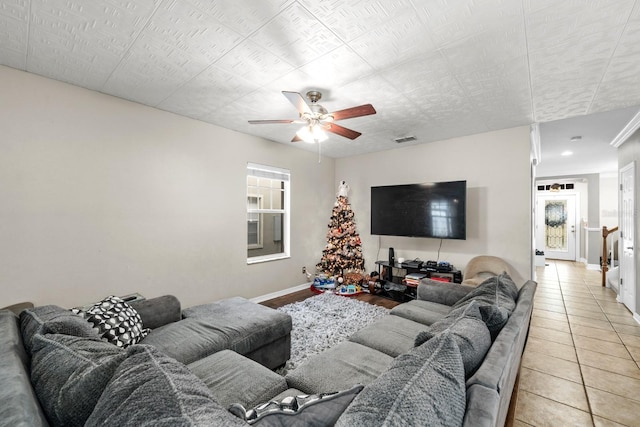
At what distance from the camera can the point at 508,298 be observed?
75.2 inches

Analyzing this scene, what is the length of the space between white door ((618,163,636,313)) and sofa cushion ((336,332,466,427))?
4.74 meters

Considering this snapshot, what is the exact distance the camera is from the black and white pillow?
176 cm

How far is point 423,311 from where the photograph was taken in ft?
8.44

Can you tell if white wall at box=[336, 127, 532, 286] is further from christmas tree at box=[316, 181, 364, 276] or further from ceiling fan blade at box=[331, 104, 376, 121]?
ceiling fan blade at box=[331, 104, 376, 121]

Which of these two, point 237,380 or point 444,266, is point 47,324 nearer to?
point 237,380

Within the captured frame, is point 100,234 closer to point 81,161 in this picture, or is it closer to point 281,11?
point 81,161

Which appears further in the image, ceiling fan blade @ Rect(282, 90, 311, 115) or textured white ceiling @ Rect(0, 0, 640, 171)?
ceiling fan blade @ Rect(282, 90, 311, 115)

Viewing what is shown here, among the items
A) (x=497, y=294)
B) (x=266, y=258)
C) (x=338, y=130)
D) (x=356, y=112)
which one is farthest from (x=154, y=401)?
(x=266, y=258)

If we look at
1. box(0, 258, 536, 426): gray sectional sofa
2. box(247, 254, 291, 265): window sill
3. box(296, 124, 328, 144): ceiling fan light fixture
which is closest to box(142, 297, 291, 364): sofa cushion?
box(0, 258, 536, 426): gray sectional sofa

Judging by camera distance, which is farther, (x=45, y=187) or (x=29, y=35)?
(x=45, y=187)

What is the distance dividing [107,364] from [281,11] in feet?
6.57

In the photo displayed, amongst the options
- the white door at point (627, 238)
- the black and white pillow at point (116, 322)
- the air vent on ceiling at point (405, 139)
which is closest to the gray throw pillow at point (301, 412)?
the black and white pillow at point (116, 322)

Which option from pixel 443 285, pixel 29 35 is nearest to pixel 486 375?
pixel 443 285

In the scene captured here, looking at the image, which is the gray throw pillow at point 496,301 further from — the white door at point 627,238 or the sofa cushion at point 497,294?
the white door at point 627,238
